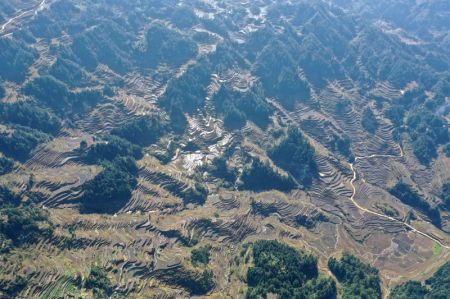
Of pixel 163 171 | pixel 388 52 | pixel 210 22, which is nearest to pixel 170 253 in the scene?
pixel 163 171

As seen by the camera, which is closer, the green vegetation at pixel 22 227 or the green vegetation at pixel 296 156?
the green vegetation at pixel 22 227

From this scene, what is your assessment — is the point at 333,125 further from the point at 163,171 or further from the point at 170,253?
the point at 170,253

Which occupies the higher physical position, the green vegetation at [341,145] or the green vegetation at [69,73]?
the green vegetation at [69,73]

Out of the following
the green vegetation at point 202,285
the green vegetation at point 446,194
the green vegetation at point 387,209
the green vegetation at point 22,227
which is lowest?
the green vegetation at point 446,194

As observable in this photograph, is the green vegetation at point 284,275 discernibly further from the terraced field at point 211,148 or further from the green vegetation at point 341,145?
the green vegetation at point 341,145

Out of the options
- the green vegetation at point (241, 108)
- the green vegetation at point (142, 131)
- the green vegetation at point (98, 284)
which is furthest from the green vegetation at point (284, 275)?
the green vegetation at point (241, 108)

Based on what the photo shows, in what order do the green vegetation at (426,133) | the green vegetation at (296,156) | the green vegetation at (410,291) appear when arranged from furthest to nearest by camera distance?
1. the green vegetation at (426,133)
2. the green vegetation at (296,156)
3. the green vegetation at (410,291)

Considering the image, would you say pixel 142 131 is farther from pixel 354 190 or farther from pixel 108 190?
pixel 354 190

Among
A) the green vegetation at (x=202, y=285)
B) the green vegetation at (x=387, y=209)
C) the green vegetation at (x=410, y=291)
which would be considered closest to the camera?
the green vegetation at (x=202, y=285)

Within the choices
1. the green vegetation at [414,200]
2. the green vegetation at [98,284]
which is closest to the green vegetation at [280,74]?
→ the green vegetation at [414,200]
